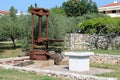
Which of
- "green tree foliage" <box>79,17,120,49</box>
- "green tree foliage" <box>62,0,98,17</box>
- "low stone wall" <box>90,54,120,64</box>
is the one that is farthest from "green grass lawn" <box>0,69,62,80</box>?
"green tree foliage" <box>62,0,98,17</box>

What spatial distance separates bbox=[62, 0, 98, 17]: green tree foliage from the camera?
63.2 meters

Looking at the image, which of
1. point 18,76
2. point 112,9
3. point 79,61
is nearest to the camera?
point 18,76

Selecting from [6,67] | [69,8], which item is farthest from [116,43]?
[69,8]

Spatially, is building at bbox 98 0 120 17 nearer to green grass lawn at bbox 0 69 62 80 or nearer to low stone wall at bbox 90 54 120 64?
low stone wall at bbox 90 54 120 64

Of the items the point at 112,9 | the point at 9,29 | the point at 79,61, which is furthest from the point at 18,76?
the point at 112,9

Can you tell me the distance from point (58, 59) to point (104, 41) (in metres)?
11.5

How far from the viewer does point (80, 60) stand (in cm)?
1309

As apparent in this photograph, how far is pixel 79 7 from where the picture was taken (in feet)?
207

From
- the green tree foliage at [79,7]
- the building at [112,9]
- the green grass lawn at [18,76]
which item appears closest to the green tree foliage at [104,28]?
the green grass lawn at [18,76]

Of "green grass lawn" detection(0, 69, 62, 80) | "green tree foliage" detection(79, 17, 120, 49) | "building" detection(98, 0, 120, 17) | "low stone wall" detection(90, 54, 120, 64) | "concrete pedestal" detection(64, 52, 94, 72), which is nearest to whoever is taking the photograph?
"green grass lawn" detection(0, 69, 62, 80)

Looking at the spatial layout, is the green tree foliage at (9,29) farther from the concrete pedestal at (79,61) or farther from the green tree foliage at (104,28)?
the concrete pedestal at (79,61)

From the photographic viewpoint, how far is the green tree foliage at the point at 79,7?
63188 mm

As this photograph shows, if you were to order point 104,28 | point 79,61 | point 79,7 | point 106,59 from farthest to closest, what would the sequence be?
point 79,7, point 104,28, point 106,59, point 79,61

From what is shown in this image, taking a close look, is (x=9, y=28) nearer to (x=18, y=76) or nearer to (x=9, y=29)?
(x=9, y=29)
